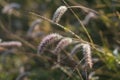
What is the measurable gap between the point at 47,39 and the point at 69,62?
30.6 inches

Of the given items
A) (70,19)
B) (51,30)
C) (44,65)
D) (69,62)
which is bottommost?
(69,62)

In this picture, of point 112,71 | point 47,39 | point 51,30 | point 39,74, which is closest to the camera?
point 47,39

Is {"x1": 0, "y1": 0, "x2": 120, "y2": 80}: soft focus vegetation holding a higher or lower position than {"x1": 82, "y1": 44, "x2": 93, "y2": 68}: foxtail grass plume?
higher

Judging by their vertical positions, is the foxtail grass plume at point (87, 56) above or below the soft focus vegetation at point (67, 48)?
below

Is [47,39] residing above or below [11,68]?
below

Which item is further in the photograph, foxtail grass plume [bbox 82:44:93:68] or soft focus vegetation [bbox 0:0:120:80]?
soft focus vegetation [bbox 0:0:120:80]

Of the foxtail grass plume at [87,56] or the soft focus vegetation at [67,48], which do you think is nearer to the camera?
the foxtail grass plume at [87,56]

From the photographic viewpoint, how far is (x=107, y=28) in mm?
3797

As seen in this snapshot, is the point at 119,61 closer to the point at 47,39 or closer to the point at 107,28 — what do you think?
the point at 47,39

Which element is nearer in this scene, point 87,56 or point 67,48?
point 87,56

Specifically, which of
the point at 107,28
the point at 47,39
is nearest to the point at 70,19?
the point at 107,28

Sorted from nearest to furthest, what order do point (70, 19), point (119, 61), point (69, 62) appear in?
point (119, 61)
point (69, 62)
point (70, 19)

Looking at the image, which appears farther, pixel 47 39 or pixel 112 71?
pixel 112 71

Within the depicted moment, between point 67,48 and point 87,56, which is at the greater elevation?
point 67,48
